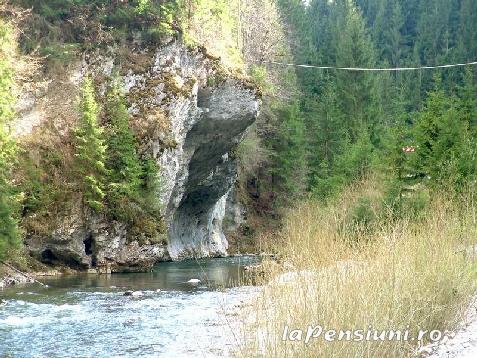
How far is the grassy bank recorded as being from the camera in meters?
5.30

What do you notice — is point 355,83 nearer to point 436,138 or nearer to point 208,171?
point 208,171

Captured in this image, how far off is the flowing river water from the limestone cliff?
245cm

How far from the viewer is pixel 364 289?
5.64 metres

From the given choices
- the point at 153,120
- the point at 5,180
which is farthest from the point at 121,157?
the point at 5,180

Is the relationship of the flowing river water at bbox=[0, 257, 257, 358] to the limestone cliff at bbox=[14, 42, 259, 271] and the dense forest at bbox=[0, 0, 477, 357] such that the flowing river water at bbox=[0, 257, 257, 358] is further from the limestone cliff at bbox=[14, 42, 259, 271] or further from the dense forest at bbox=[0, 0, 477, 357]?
the limestone cliff at bbox=[14, 42, 259, 271]

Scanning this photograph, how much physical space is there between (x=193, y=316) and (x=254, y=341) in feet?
23.9

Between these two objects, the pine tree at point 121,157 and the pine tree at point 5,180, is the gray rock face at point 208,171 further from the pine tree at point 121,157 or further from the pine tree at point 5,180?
the pine tree at point 5,180

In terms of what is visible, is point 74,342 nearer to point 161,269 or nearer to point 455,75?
point 161,269

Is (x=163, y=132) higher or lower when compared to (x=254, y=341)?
higher

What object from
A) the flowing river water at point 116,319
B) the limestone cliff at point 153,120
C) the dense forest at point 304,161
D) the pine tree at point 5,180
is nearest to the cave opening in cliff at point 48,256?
the limestone cliff at point 153,120

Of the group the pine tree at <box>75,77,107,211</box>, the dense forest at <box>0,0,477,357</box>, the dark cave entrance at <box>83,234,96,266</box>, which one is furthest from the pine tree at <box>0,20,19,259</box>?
the dark cave entrance at <box>83,234,96,266</box>

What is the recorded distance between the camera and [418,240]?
7016mm

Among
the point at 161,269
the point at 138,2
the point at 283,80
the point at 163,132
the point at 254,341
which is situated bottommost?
the point at 161,269

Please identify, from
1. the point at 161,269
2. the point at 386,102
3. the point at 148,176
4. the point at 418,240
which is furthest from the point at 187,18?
the point at 386,102
